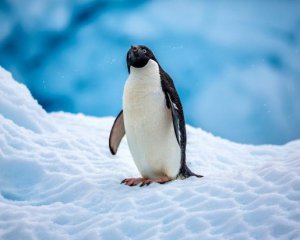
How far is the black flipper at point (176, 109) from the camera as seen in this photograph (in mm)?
3518

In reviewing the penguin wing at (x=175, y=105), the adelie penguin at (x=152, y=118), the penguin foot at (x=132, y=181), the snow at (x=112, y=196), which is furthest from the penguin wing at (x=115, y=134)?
the penguin wing at (x=175, y=105)

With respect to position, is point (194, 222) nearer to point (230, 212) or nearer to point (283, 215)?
point (230, 212)

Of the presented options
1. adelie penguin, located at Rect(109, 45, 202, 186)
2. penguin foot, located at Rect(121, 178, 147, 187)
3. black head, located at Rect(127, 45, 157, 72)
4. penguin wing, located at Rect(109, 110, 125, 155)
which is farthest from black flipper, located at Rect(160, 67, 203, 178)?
penguin wing, located at Rect(109, 110, 125, 155)

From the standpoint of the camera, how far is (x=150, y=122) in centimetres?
358

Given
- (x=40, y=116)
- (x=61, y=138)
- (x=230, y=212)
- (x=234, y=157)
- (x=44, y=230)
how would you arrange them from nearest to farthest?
(x=230, y=212)
(x=44, y=230)
(x=61, y=138)
(x=40, y=116)
(x=234, y=157)

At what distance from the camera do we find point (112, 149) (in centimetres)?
420

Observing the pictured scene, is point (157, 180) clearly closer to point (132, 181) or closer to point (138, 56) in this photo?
point (132, 181)

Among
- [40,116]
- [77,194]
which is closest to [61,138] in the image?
[40,116]

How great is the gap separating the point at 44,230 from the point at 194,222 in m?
0.96

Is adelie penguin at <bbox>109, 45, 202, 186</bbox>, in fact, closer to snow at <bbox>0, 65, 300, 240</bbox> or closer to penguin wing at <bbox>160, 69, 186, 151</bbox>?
penguin wing at <bbox>160, 69, 186, 151</bbox>

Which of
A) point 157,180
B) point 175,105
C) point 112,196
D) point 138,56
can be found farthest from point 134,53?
point 112,196

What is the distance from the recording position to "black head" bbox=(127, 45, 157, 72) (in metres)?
3.60

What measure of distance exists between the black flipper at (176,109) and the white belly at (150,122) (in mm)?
47

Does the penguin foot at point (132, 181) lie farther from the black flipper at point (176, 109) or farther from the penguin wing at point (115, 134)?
the penguin wing at point (115, 134)
